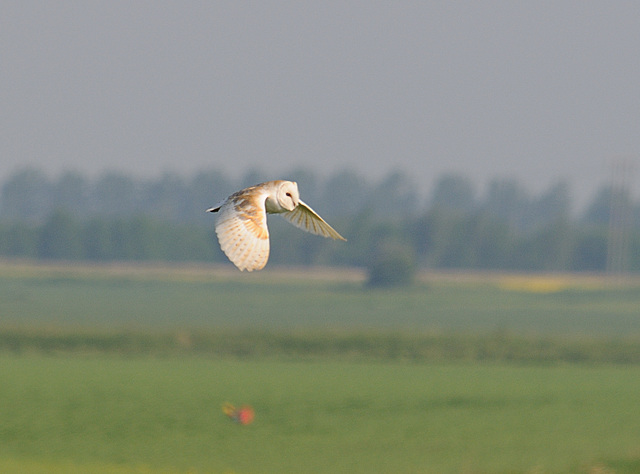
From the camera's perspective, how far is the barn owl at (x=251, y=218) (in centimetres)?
282

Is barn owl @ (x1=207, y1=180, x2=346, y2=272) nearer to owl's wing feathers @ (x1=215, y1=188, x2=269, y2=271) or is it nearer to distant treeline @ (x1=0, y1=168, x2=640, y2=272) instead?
owl's wing feathers @ (x1=215, y1=188, x2=269, y2=271)

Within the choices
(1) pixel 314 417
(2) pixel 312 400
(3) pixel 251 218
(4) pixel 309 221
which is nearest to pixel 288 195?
(3) pixel 251 218

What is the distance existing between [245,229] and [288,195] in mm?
203

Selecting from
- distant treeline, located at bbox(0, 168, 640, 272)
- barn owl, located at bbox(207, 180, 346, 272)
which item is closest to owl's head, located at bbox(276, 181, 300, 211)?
barn owl, located at bbox(207, 180, 346, 272)

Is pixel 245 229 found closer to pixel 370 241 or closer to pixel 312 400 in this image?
pixel 312 400

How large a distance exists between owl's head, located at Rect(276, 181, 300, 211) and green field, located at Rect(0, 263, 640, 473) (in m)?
19.9

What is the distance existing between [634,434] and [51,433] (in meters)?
17.6

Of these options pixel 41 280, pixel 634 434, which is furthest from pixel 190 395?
pixel 41 280

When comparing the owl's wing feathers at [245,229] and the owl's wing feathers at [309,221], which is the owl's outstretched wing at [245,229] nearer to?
the owl's wing feathers at [245,229]

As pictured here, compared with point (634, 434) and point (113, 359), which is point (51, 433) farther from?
point (634, 434)

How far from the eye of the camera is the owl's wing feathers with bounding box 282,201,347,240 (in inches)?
138

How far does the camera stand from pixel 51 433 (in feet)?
92.6

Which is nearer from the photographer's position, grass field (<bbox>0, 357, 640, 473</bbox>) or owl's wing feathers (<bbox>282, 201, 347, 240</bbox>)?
owl's wing feathers (<bbox>282, 201, 347, 240</bbox>)

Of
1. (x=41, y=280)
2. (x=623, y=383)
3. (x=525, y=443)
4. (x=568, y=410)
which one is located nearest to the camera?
(x=525, y=443)
